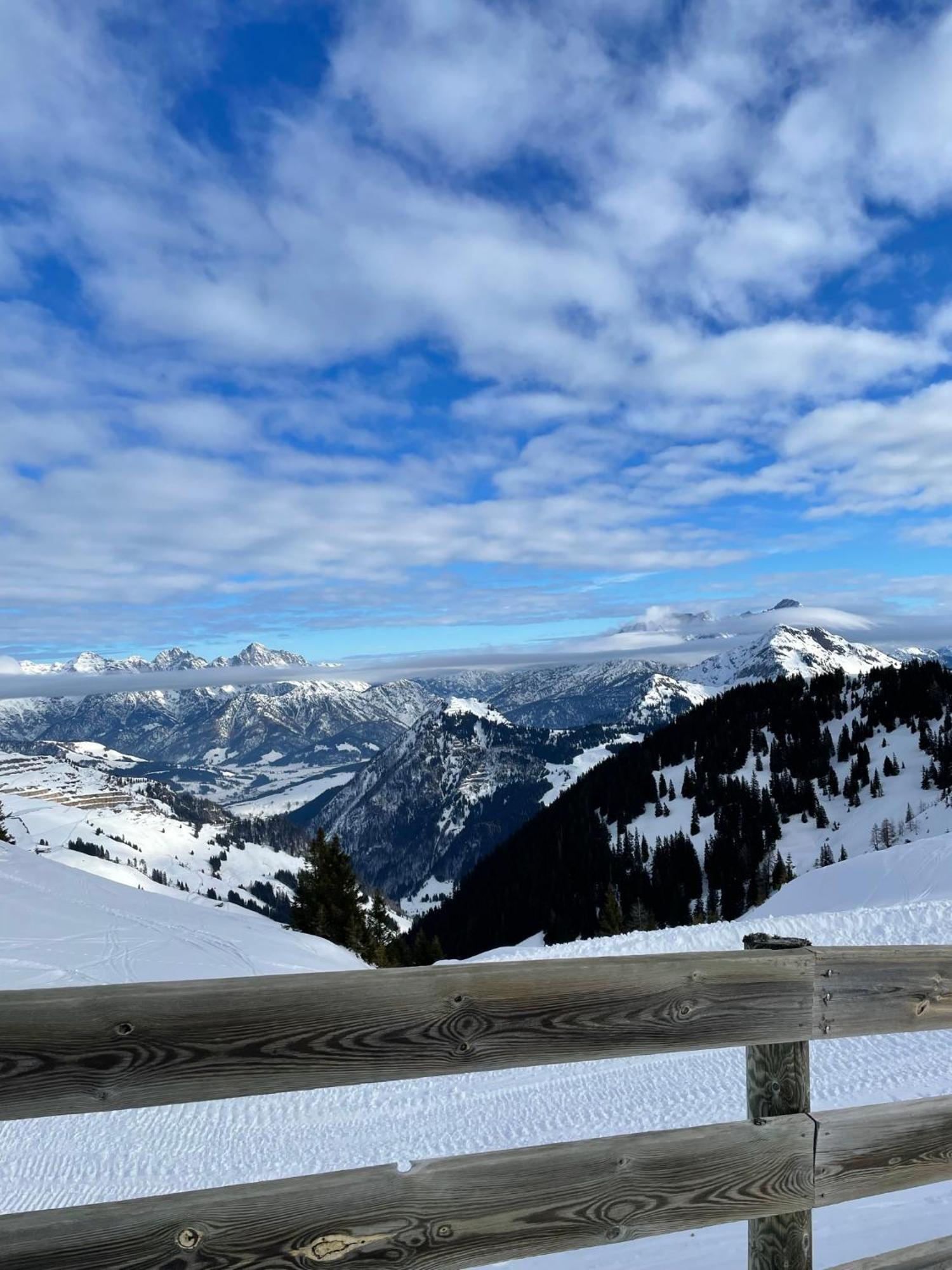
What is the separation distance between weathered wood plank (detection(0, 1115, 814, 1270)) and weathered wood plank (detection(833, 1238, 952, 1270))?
562 millimetres

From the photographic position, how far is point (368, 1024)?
2.67 meters

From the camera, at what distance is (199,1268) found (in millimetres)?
2398

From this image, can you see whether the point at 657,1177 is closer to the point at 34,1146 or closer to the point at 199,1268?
the point at 199,1268

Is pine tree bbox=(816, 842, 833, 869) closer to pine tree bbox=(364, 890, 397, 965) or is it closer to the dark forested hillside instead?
the dark forested hillside

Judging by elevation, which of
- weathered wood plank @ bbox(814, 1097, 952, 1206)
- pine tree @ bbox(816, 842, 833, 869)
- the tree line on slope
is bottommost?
pine tree @ bbox(816, 842, 833, 869)

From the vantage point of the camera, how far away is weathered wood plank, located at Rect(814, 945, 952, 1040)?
10.4 ft

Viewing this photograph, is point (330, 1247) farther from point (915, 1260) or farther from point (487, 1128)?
point (487, 1128)

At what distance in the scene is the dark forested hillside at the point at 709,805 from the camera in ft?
324

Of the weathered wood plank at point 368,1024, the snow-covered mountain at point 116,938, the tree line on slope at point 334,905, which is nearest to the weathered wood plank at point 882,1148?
the weathered wood plank at point 368,1024

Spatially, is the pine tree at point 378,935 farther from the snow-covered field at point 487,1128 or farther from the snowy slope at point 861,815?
the snowy slope at point 861,815

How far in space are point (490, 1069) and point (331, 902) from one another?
152 feet

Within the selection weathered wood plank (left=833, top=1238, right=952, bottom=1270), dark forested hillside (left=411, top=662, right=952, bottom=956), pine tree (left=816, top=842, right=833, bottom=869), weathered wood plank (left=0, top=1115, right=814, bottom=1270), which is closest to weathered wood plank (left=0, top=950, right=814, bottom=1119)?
weathered wood plank (left=0, top=1115, right=814, bottom=1270)

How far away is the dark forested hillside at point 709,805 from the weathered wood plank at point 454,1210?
89.5 m

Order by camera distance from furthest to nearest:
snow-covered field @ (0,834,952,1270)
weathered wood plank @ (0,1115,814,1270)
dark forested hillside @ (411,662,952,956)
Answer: dark forested hillside @ (411,662,952,956)
snow-covered field @ (0,834,952,1270)
weathered wood plank @ (0,1115,814,1270)
